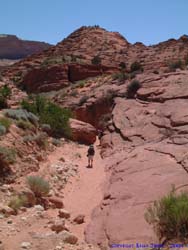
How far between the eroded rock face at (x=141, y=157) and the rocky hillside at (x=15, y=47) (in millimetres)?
79420

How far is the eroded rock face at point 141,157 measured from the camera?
761cm

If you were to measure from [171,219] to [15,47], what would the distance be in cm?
9733

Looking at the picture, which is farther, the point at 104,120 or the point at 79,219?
→ the point at 104,120

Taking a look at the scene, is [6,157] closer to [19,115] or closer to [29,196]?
[29,196]

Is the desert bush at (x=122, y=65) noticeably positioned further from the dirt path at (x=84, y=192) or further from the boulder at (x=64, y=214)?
the boulder at (x=64, y=214)

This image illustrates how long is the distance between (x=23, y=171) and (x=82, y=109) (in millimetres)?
14602

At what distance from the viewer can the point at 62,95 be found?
30359 mm

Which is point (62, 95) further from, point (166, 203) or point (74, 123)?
point (166, 203)

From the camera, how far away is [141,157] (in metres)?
12.1

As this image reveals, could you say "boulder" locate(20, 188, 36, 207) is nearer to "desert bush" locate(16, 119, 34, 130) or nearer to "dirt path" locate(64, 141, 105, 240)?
"dirt path" locate(64, 141, 105, 240)

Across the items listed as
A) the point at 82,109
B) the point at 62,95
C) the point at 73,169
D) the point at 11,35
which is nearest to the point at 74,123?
the point at 82,109

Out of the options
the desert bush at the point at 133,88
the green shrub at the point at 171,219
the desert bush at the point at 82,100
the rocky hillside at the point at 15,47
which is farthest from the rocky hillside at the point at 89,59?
the rocky hillside at the point at 15,47

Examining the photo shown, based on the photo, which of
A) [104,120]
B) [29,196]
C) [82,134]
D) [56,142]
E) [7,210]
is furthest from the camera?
[104,120]

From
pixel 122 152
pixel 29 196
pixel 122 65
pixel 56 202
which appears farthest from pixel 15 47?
pixel 29 196
